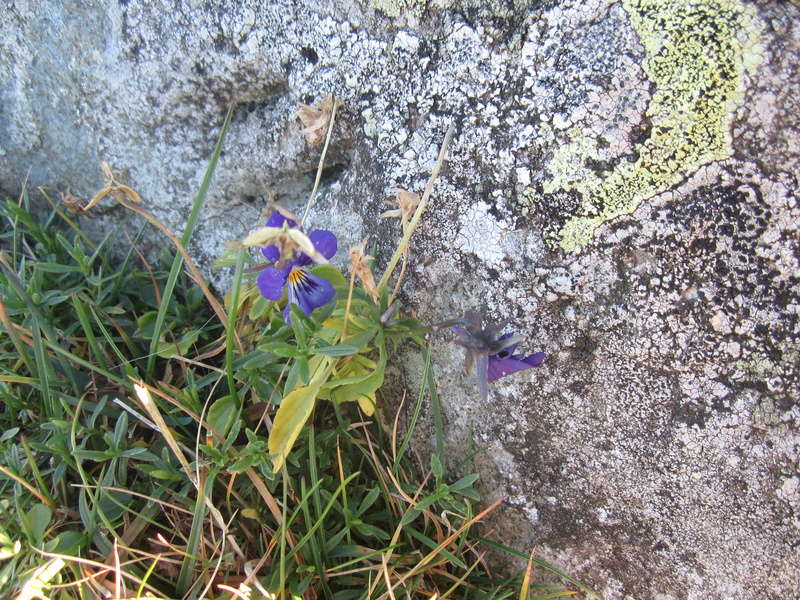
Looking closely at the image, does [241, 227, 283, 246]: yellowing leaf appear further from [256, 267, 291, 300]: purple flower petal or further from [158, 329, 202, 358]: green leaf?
[158, 329, 202, 358]: green leaf

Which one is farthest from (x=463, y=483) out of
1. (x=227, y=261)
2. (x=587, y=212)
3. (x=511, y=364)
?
(x=227, y=261)

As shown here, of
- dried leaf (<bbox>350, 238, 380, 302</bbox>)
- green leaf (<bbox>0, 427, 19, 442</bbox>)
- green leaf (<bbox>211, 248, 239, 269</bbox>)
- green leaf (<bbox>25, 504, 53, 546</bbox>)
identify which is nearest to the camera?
dried leaf (<bbox>350, 238, 380, 302</bbox>)

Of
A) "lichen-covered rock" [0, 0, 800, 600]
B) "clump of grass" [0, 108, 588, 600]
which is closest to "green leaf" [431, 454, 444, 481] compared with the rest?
"clump of grass" [0, 108, 588, 600]

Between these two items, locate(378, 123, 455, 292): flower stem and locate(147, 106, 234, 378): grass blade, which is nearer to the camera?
locate(378, 123, 455, 292): flower stem

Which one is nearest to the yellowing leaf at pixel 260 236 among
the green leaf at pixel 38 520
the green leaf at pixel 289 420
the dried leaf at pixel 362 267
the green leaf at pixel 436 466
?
the dried leaf at pixel 362 267

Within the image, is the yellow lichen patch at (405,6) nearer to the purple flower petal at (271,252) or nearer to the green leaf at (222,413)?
the purple flower petal at (271,252)

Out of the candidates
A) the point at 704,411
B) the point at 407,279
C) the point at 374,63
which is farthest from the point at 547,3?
the point at 704,411

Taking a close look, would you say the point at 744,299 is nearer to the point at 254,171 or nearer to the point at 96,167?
the point at 254,171
